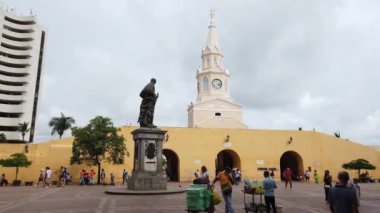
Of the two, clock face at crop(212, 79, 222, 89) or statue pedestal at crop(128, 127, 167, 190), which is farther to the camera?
clock face at crop(212, 79, 222, 89)

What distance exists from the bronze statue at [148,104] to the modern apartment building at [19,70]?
54101 millimetres

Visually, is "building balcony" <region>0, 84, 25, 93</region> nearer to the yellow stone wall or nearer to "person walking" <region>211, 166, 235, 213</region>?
the yellow stone wall

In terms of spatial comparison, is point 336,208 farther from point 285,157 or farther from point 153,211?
point 285,157

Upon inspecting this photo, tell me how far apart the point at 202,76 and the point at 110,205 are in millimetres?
47508

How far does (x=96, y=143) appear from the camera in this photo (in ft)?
91.1

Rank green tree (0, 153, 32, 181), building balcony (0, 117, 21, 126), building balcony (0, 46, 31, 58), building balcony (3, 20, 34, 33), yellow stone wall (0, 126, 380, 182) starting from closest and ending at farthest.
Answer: green tree (0, 153, 32, 181) < yellow stone wall (0, 126, 380, 182) < building balcony (0, 117, 21, 126) < building balcony (0, 46, 31, 58) < building balcony (3, 20, 34, 33)

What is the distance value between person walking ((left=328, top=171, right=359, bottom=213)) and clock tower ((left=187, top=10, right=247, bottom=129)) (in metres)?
46.8

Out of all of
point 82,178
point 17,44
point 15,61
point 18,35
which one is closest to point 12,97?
point 15,61

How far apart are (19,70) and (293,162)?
57008 millimetres

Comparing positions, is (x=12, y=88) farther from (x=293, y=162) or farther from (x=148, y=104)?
(x=148, y=104)

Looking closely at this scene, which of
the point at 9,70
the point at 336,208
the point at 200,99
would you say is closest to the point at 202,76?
the point at 200,99

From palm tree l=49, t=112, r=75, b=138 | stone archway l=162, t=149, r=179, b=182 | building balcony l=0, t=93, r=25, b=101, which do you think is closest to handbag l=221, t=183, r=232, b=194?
stone archway l=162, t=149, r=179, b=182

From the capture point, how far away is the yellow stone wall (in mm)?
31078

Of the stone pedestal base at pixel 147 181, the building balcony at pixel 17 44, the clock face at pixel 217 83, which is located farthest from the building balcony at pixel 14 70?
the stone pedestal base at pixel 147 181
